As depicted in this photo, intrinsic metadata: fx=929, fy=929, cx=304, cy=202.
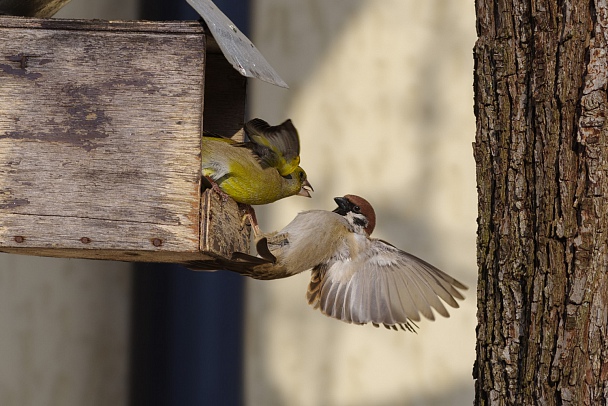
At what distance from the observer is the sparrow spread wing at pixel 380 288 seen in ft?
9.64

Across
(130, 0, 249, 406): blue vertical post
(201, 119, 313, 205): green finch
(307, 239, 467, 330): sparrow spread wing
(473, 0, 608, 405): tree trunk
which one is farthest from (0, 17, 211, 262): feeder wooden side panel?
(130, 0, 249, 406): blue vertical post

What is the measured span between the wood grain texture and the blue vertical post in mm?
2123

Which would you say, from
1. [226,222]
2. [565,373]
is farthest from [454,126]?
[565,373]

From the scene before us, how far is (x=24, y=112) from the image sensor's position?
A: 222 cm

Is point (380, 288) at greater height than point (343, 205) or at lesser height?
lesser

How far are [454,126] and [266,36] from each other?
3.40 feet

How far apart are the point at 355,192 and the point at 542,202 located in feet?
8.15

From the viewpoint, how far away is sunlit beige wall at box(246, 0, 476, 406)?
4398 mm

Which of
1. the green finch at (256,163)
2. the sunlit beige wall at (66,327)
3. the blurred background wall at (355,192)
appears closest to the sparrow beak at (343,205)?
the green finch at (256,163)

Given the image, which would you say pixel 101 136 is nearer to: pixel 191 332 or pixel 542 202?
pixel 542 202

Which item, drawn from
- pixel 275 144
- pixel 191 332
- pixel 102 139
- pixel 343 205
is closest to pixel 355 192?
pixel 191 332

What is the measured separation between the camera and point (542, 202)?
2043 millimetres

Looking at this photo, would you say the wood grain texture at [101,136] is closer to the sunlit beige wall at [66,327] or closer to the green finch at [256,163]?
the green finch at [256,163]

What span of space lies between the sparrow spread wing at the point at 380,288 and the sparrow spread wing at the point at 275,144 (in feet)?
1.46
